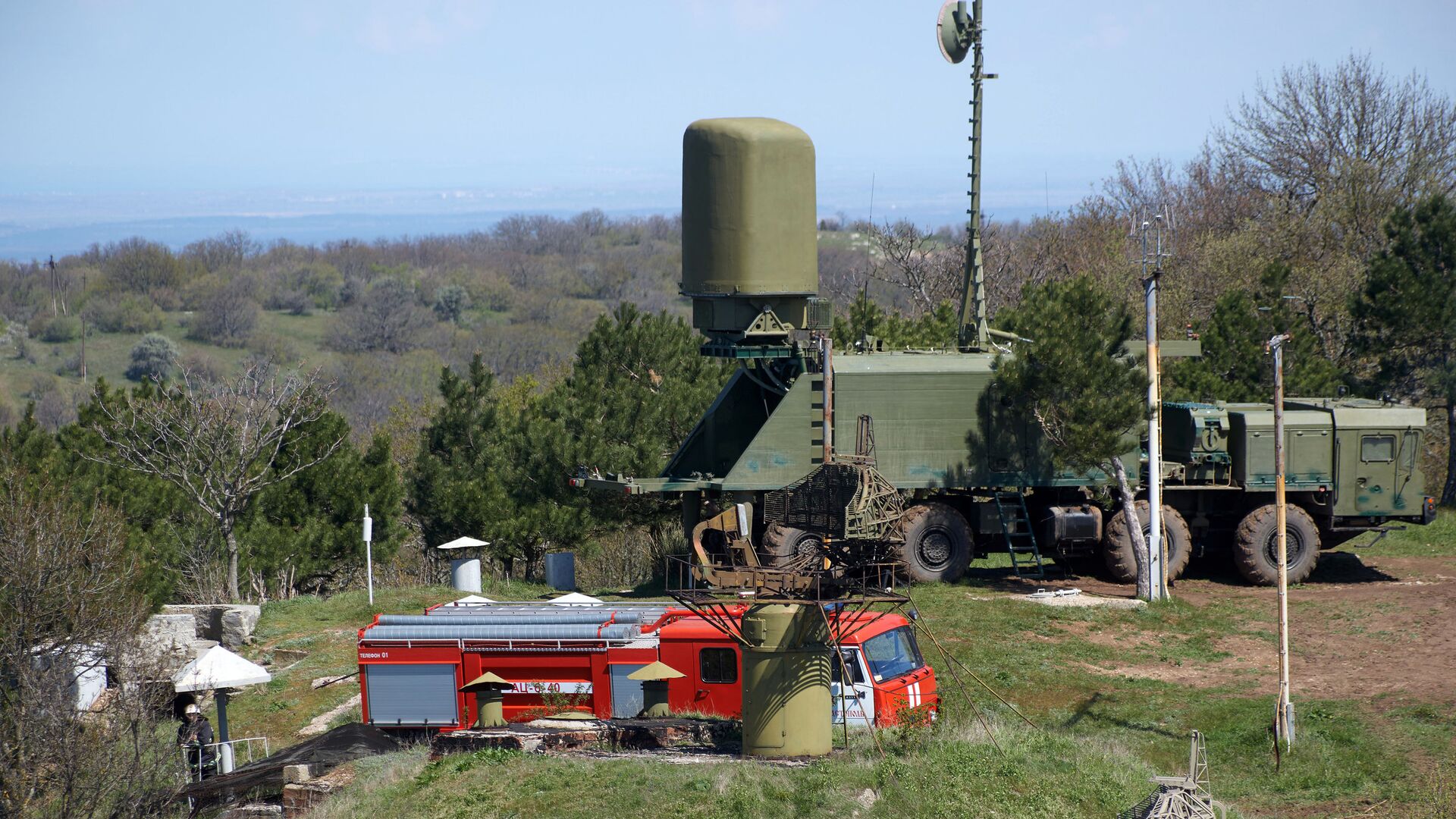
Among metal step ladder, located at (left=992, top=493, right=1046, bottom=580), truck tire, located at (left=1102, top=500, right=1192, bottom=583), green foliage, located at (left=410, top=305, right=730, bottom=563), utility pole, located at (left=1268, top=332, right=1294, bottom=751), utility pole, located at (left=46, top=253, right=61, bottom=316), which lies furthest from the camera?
utility pole, located at (left=46, top=253, right=61, bottom=316)

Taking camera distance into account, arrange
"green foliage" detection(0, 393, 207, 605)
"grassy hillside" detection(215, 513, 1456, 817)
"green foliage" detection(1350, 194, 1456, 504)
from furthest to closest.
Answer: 1. "green foliage" detection(1350, 194, 1456, 504)
2. "green foliage" detection(0, 393, 207, 605)
3. "grassy hillside" detection(215, 513, 1456, 817)

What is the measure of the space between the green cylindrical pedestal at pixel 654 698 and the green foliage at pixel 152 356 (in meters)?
69.7

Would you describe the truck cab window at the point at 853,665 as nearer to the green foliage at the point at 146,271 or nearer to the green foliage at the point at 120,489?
the green foliage at the point at 120,489

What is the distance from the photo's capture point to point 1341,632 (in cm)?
2066

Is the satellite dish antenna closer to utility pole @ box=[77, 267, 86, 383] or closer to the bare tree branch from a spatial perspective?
the bare tree branch

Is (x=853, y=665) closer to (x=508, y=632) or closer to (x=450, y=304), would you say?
(x=508, y=632)

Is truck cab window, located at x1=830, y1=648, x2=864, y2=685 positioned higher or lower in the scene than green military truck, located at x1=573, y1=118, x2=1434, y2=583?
lower

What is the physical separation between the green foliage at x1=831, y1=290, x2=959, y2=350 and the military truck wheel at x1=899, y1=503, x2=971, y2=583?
6.36 m

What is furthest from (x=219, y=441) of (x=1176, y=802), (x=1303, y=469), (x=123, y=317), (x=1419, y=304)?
(x=123, y=317)

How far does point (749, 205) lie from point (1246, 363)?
13.7m

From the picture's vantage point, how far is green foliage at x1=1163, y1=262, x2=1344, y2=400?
30.2 m

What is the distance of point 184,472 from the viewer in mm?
25484

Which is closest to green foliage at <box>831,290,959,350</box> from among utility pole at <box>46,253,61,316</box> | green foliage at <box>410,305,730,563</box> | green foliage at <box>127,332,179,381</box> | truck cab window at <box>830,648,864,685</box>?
green foliage at <box>410,305,730,563</box>

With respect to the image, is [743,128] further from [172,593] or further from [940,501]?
[172,593]
